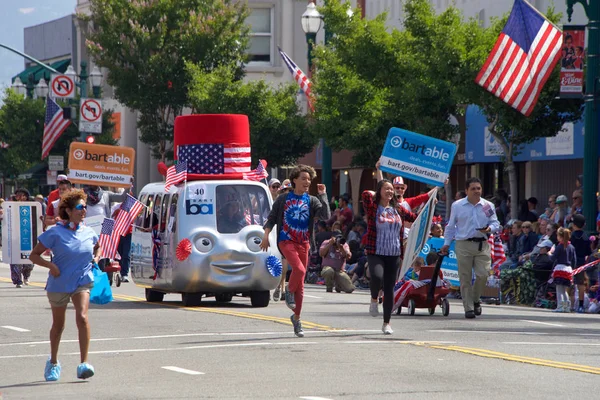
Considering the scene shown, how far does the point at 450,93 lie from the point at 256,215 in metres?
11.6

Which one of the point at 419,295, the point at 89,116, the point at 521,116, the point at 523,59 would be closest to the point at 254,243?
the point at 419,295

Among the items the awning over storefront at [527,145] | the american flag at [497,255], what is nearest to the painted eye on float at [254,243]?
the american flag at [497,255]

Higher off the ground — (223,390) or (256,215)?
(256,215)

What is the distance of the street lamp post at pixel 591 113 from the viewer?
22688 mm

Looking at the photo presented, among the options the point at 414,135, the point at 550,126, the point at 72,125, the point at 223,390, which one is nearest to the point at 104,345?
the point at 223,390

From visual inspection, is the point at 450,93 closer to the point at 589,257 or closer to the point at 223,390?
the point at 589,257

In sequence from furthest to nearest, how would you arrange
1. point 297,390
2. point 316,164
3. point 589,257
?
point 316,164 → point 589,257 → point 297,390

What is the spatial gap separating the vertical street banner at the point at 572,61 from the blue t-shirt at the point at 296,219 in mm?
10029

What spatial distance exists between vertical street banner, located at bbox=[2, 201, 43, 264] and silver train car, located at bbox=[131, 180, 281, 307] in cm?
506

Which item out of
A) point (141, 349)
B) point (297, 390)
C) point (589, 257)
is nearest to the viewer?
point (297, 390)

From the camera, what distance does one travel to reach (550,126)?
28766mm

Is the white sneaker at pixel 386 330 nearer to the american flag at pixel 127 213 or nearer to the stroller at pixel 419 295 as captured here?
the stroller at pixel 419 295

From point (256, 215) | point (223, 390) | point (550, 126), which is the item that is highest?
point (550, 126)

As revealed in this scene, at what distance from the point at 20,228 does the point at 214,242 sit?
6.29 meters
